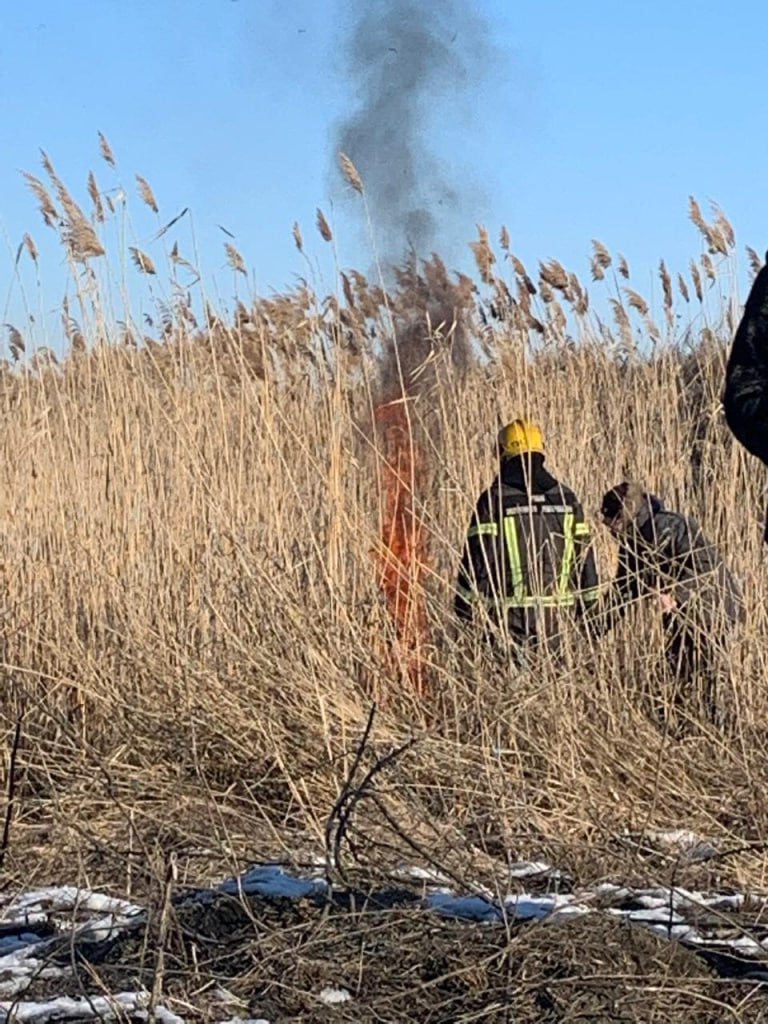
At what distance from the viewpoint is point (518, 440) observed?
6.21m

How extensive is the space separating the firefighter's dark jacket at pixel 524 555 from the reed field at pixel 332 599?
0.15 m

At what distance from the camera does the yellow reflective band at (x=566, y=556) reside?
604cm

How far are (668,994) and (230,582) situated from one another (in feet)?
9.92

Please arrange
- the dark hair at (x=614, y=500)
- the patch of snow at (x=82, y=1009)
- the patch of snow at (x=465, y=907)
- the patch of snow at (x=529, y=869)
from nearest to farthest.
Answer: the patch of snow at (x=82, y=1009) → the patch of snow at (x=465, y=907) → the patch of snow at (x=529, y=869) → the dark hair at (x=614, y=500)

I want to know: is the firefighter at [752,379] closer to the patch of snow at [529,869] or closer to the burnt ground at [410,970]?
the burnt ground at [410,970]

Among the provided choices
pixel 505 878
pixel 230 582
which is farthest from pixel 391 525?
pixel 505 878

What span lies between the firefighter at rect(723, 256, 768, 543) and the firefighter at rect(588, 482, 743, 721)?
2.08m

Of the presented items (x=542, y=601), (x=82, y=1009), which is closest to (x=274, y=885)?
(x=82, y=1009)

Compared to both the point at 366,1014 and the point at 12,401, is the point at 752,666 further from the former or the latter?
the point at 12,401

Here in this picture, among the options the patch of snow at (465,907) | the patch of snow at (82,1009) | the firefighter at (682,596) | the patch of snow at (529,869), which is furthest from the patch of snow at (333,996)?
the firefighter at (682,596)

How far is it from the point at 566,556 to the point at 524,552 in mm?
313

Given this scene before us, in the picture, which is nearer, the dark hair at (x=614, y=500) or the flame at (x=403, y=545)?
the flame at (x=403, y=545)

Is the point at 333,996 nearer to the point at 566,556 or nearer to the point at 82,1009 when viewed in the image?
the point at 82,1009

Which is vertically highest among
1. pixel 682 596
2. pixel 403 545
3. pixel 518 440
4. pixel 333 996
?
pixel 518 440
